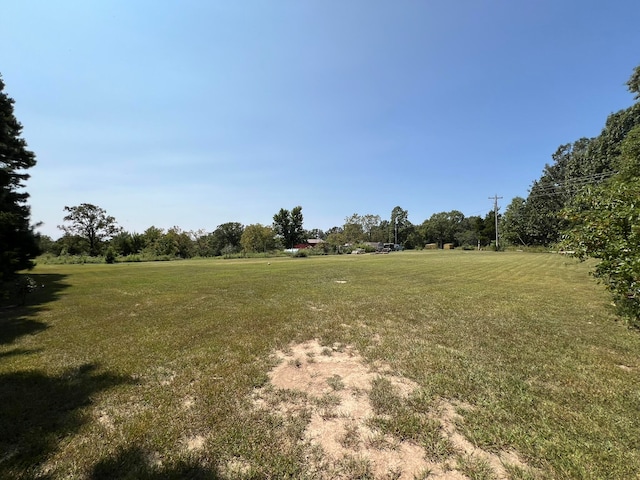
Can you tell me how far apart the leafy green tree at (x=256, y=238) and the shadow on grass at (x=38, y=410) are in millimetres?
50090

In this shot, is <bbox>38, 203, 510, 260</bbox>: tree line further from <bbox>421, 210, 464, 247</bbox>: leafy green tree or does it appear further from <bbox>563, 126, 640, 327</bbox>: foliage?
<bbox>563, 126, 640, 327</bbox>: foliage

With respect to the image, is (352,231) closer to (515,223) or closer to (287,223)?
(287,223)

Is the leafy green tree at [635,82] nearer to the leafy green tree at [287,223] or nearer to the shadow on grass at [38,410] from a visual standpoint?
the shadow on grass at [38,410]

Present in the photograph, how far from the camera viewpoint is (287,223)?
2608 inches

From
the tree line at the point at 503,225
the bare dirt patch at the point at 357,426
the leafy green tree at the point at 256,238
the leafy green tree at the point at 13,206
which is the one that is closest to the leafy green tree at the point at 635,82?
the tree line at the point at 503,225

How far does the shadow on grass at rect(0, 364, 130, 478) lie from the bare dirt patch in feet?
6.21

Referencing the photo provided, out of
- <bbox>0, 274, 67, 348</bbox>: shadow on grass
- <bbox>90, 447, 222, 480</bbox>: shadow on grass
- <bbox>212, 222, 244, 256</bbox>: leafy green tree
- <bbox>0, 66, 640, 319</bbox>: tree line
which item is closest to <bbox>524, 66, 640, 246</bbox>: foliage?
<bbox>0, 66, 640, 319</bbox>: tree line

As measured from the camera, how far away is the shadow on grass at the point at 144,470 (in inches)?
80.1

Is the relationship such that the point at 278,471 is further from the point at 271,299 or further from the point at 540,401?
the point at 271,299

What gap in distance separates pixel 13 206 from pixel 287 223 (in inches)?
2171

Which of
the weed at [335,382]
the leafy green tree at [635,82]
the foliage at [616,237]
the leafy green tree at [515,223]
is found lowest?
the weed at [335,382]

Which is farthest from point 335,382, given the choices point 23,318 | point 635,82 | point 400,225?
point 400,225

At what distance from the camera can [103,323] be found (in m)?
6.38

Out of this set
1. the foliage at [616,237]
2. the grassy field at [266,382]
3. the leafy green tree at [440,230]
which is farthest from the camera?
the leafy green tree at [440,230]
